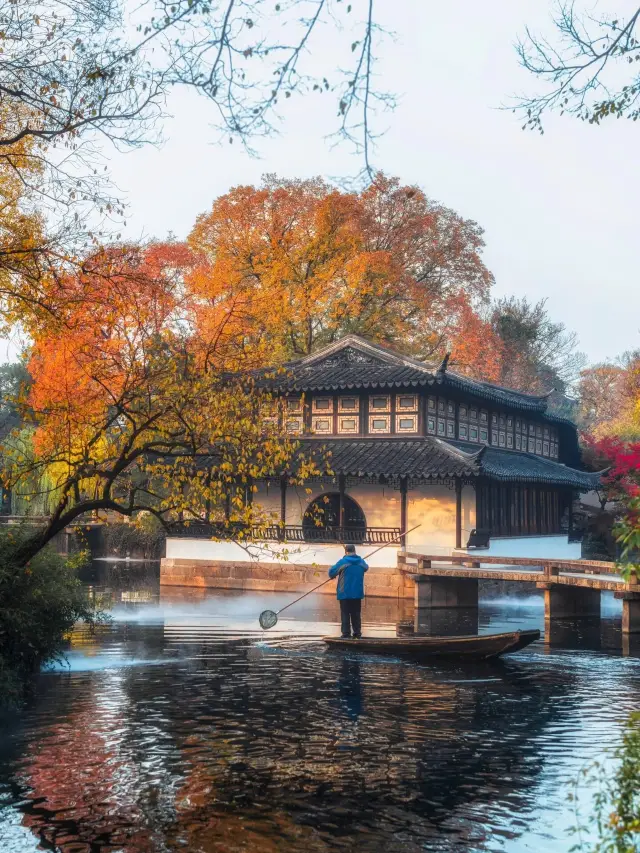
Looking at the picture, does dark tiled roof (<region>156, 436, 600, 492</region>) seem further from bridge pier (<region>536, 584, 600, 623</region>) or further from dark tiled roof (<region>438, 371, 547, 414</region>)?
bridge pier (<region>536, 584, 600, 623</region>)

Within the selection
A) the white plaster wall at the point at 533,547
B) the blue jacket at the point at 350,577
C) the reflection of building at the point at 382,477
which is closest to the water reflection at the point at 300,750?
the blue jacket at the point at 350,577

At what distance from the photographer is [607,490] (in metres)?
44.9

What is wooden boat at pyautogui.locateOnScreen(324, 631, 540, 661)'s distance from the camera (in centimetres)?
1897

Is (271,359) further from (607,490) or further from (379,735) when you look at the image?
(379,735)

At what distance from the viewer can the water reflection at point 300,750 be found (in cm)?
974

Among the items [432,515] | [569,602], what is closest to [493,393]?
[432,515]

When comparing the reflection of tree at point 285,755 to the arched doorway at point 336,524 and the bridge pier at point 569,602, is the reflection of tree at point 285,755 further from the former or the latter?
the arched doorway at point 336,524

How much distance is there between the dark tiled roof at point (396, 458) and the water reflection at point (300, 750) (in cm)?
1196

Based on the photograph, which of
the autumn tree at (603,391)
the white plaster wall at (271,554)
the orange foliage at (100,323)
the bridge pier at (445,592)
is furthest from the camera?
the autumn tree at (603,391)

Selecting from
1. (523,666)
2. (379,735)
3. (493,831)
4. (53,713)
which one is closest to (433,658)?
(523,666)

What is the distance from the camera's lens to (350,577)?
2075cm

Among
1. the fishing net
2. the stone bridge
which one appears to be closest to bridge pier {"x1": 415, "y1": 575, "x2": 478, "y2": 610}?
the stone bridge

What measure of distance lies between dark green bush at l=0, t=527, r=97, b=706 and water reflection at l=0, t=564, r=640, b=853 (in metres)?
0.57

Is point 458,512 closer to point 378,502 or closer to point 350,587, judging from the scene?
point 378,502
